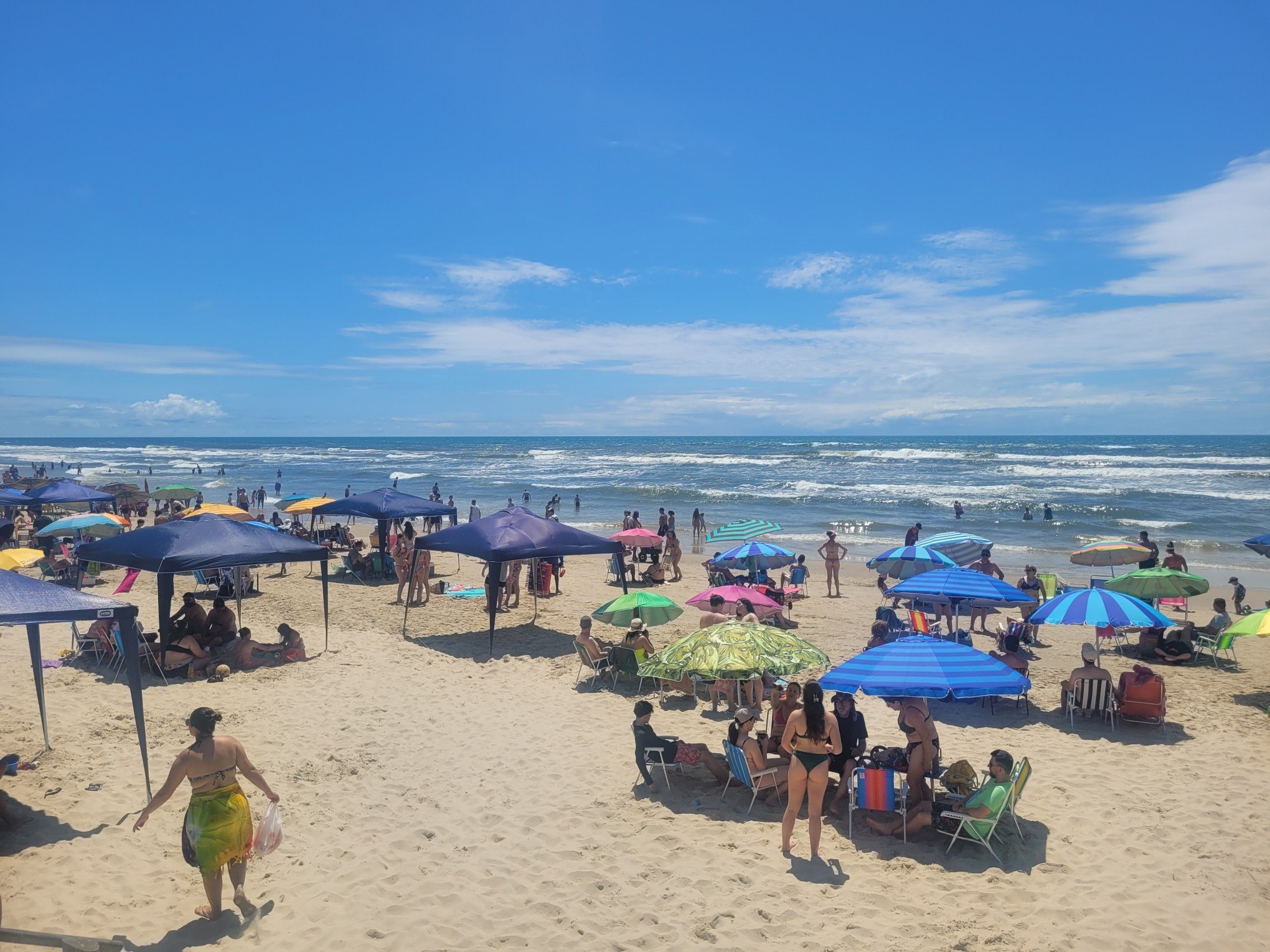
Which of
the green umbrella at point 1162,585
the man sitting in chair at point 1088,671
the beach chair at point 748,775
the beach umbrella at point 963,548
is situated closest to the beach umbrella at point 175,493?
the beach umbrella at point 963,548

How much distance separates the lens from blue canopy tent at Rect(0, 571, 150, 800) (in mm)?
5453

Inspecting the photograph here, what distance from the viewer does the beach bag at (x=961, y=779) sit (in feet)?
19.8

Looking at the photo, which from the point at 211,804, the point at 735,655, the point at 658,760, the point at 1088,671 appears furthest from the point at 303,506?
the point at 1088,671

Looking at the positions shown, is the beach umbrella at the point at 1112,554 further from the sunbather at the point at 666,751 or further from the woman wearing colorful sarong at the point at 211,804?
the woman wearing colorful sarong at the point at 211,804

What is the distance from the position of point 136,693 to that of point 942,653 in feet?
20.7

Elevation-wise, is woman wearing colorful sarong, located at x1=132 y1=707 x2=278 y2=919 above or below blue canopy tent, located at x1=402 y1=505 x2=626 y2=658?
below

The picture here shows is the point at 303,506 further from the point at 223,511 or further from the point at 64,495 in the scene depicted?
the point at 64,495

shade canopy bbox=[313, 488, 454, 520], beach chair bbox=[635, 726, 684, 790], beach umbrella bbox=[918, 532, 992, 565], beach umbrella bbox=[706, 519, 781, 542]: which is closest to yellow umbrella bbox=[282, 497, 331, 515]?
shade canopy bbox=[313, 488, 454, 520]

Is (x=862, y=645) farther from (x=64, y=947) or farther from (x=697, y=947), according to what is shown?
(x=64, y=947)

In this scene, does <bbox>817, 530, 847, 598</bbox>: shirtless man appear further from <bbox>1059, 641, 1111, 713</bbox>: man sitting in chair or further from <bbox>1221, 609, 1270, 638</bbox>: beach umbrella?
<bbox>1221, 609, 1270, 638</bbox>: beach umbrella

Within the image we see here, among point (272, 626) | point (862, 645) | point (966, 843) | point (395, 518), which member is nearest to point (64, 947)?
point (966, 843)

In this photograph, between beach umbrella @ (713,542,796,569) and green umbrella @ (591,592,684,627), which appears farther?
beach umbrella @ (713,542,796,569)

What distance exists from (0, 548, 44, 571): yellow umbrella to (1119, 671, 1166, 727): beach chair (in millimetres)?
14469

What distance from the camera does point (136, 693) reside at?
5902 mm
